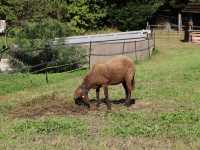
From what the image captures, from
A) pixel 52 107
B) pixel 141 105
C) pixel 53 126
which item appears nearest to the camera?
pixel 53 126

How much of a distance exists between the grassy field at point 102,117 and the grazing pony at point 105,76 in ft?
1.13

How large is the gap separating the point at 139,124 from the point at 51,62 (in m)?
13.1

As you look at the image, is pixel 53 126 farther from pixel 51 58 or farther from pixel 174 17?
pixel 174 17

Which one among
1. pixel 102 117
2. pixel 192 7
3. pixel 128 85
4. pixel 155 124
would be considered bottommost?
pixel 102 117

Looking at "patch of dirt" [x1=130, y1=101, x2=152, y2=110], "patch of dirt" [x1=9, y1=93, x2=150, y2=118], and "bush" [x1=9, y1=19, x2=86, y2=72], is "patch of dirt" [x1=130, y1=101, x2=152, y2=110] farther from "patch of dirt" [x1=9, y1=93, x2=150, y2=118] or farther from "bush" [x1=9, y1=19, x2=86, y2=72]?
"bush" [x1=9, y1=19, x2=86, y2=72]

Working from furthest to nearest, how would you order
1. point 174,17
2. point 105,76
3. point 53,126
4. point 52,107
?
point 174,17 < point 52,107 < point 105,76 < point 53,126

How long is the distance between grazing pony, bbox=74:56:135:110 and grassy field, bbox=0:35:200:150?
0.34 meters

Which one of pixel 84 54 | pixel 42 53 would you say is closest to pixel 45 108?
pixel 42 53

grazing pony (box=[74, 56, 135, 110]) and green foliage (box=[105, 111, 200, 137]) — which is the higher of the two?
grazing pony (box=[74, 56, 135, 110])

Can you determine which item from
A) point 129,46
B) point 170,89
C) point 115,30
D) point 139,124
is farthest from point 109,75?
point 115,30

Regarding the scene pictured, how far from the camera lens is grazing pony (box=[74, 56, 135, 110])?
47.3ft

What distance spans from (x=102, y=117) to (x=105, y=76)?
4.81ft

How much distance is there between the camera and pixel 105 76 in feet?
47.4

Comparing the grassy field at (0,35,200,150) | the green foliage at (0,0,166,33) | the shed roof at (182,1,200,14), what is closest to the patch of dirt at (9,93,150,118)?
the grassy field at (0,35,200,150)
